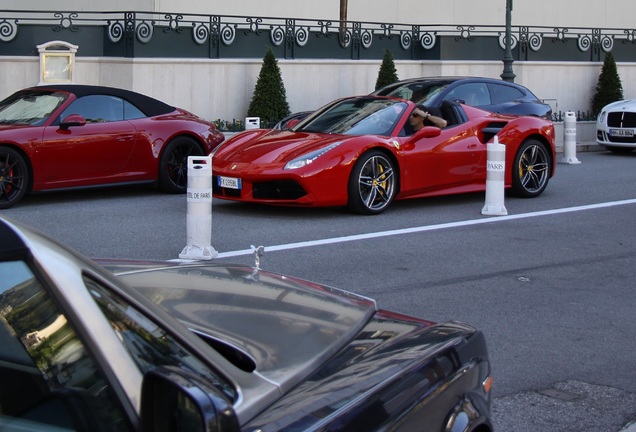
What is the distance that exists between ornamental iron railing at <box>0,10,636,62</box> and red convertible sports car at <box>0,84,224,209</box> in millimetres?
6319

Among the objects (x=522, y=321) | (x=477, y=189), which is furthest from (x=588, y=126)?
(x=522, y=321)

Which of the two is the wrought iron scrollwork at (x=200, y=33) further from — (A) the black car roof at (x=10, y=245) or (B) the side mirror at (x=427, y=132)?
(A) the black car roof at (x=10, y=245)

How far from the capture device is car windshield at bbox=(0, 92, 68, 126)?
39.1ft

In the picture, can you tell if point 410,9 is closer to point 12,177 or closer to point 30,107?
point 30,107

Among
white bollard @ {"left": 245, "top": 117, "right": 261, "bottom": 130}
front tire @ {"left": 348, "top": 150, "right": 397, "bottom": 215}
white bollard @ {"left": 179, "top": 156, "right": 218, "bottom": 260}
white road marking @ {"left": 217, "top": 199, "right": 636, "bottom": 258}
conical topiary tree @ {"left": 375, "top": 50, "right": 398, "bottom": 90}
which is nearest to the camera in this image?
white bollard @ {"left": 179, "top": 156, "right": 218, "bottom": 260}

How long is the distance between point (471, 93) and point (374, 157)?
174 inches

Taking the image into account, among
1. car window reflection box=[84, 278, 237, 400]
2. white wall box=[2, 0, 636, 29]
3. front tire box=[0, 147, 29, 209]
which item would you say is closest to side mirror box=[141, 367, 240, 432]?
car window reflection box=[84, 278, 237, 400]

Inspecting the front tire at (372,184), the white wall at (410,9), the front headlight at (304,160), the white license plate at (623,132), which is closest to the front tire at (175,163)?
the front headlight at (304,160)

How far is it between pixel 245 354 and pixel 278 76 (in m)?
17.5

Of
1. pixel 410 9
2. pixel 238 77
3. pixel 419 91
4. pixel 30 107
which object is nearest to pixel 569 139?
pixel 419 91

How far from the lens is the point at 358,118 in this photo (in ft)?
39.1

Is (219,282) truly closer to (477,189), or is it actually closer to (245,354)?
(245,354)

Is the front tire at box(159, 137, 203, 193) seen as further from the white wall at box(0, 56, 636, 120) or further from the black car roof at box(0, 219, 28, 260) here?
the black car roof at box(0, 219, 28, 260)

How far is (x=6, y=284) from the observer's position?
6.95ft
